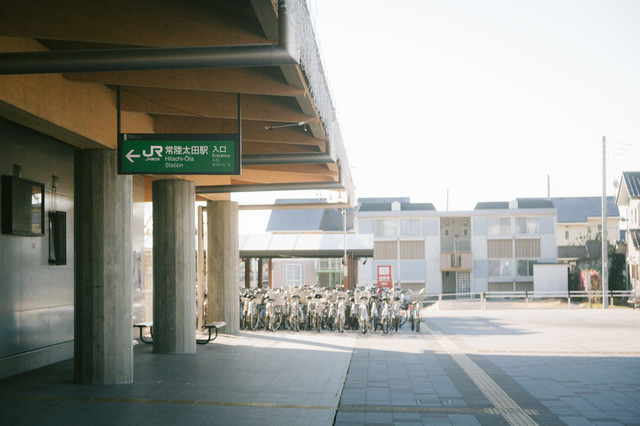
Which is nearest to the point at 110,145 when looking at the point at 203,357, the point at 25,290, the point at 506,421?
the point at 25,290

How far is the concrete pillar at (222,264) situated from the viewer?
15.5m

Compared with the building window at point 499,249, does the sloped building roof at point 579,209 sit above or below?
above

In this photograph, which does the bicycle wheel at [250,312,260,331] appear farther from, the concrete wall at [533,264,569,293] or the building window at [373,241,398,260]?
the building window at [373,241,398,260]

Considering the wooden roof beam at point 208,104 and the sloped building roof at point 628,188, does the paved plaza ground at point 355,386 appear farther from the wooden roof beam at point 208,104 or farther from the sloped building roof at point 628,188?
the sloped building roof at point 628,188

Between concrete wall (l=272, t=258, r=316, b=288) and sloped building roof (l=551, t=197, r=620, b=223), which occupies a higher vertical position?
sloped building roof (l=551, t=197, r=620, b=223)

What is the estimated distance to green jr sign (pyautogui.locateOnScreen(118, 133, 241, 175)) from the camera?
749 centimetres

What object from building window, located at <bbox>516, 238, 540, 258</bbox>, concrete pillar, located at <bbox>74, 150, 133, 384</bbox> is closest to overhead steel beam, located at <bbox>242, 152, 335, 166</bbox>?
concrete pillar, located at <bbox>74, 150, 133, 384</bbox>

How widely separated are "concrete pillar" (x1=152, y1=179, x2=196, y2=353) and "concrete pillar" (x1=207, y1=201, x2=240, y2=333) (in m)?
3.86

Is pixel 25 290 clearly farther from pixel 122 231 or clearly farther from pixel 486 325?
pixel 486 325

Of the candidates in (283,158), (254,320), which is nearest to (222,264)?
(254,320)

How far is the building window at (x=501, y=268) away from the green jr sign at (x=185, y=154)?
3692 cm

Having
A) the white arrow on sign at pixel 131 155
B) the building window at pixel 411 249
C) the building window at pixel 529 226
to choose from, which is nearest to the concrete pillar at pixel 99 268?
the white arrow on sign at pixel 131 155

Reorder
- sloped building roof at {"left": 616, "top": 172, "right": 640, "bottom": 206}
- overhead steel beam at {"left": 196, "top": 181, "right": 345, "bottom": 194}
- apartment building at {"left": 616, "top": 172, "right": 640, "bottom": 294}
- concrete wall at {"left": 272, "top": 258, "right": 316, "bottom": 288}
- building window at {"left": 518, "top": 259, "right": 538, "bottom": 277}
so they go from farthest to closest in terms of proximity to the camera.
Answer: building window at {"left": 518, "top": 259, "right": 538, "bottom": 277} < concrete wall at {"left": 272, "top": 258, "right": 316, "bottom": 288} < sloped building roof at {"left": 616, "top": 172, "right": 640, "bottom": 206} < apartment building at {"left": 616, "top": 172, "right": 640, "bottom": 294} < overhead steel beam at {"left": 196, "top": 181, "right": 345, "bottom": 194}

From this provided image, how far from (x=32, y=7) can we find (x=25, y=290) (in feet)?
18.8
